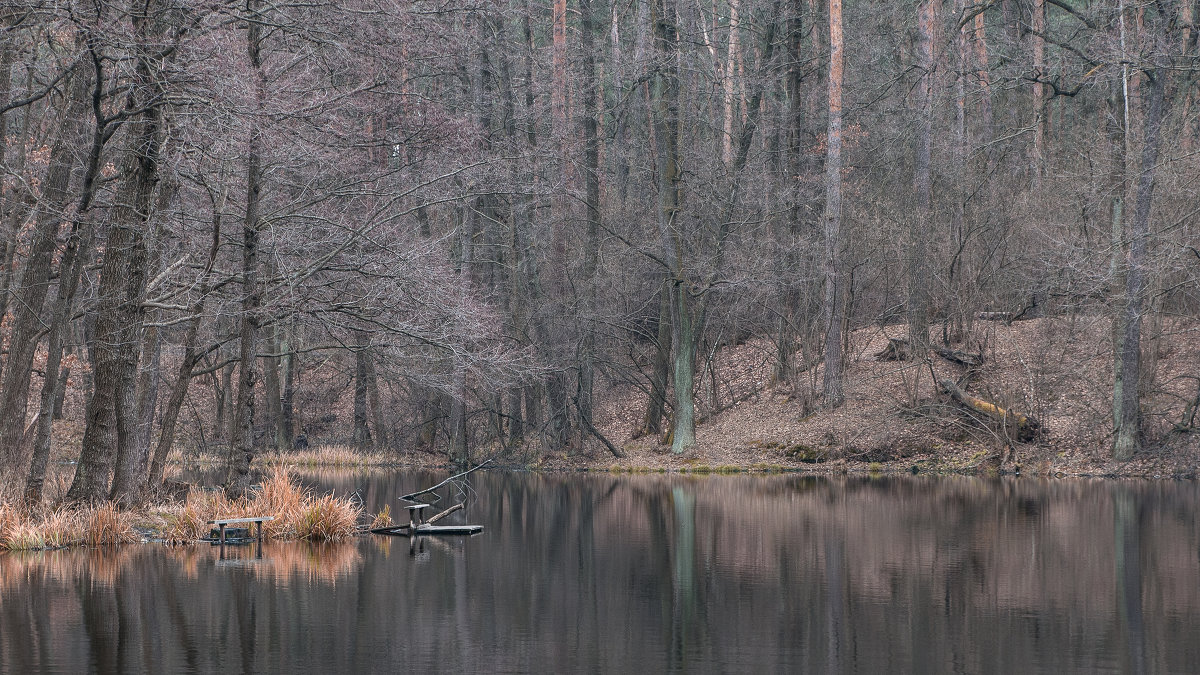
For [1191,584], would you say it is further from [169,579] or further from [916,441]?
[916,441]

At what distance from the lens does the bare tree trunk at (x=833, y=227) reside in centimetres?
2952

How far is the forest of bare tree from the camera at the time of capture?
1700 centimetres

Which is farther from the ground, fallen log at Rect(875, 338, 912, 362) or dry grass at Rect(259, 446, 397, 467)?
fallen log at Rect(875, 338, 912, 362)

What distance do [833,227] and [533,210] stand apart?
8.50 metres

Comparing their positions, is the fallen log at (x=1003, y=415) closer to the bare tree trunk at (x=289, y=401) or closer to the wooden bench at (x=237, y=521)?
the wooden bench at (x=237, y=521)

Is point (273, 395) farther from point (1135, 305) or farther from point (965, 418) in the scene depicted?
point (1135, 305)

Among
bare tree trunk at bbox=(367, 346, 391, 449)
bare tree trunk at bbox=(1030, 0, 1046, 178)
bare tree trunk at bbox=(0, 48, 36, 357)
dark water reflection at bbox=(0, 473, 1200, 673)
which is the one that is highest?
bare tree trunk at bbox=(1030, 0, 1046, 178)

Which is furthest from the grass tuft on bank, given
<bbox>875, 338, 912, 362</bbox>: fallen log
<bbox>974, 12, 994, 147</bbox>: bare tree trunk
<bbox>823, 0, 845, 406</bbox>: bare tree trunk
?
<bbox>974, 12, 994, 147</bbox>: bare tree trunk

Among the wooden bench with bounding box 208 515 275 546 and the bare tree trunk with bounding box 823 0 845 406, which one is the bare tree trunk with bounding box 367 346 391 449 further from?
the wooden bench with bounding box 208 515 275 546

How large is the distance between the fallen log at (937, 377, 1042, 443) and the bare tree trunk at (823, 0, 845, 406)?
117 inches

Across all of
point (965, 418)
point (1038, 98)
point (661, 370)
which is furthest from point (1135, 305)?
point (661, 370)

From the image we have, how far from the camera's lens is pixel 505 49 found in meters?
32.8

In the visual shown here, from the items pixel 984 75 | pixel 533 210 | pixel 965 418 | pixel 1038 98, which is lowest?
pixel 965 418

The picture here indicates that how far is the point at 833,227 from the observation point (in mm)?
29531
